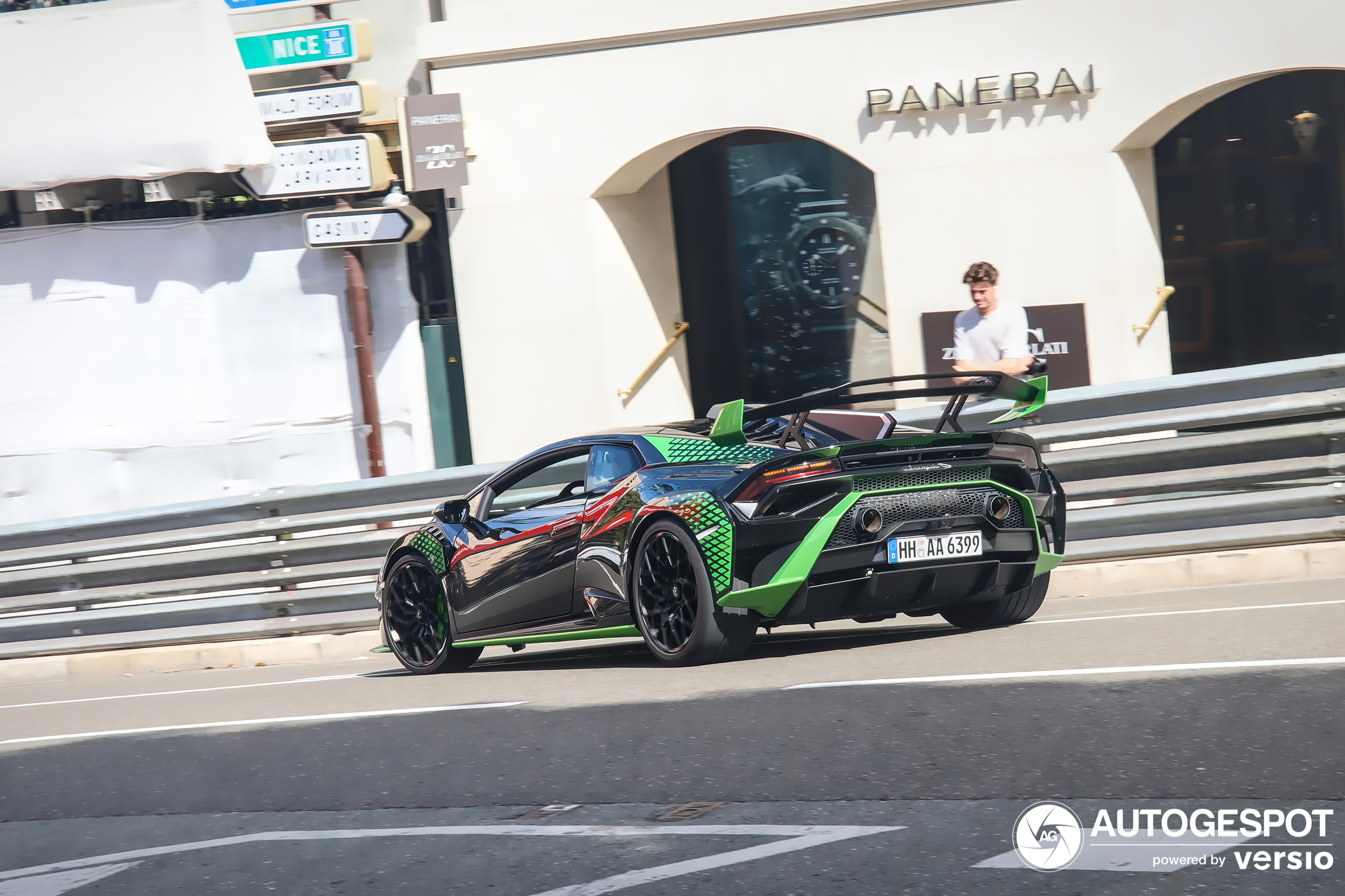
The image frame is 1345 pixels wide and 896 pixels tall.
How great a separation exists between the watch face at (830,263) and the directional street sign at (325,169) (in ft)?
13.6

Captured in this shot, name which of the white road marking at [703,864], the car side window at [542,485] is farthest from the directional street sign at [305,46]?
the white road marking at [703,864]

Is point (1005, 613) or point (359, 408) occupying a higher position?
point (359, 408)

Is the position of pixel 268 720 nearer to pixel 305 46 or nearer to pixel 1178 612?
pixel 1178 612

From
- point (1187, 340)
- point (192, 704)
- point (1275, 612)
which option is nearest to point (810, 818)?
point (1275, 612)

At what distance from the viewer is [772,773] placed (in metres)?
4.96

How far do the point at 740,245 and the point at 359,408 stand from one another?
13.8 ft

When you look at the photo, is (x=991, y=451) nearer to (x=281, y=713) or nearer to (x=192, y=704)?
(x=281, y=713)

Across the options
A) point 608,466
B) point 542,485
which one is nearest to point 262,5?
point 542,485

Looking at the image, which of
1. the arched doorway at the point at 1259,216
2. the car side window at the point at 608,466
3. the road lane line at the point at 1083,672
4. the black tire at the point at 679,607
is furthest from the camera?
the arched doorway at the point at 1259,216

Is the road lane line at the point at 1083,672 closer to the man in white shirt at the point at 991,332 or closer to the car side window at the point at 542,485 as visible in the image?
the car side window at the point at 542,485

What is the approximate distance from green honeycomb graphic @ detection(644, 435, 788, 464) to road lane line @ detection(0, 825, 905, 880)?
2658mm

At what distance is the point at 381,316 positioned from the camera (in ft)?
51.7

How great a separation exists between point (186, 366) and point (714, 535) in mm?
10754

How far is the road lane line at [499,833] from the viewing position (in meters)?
4.22
